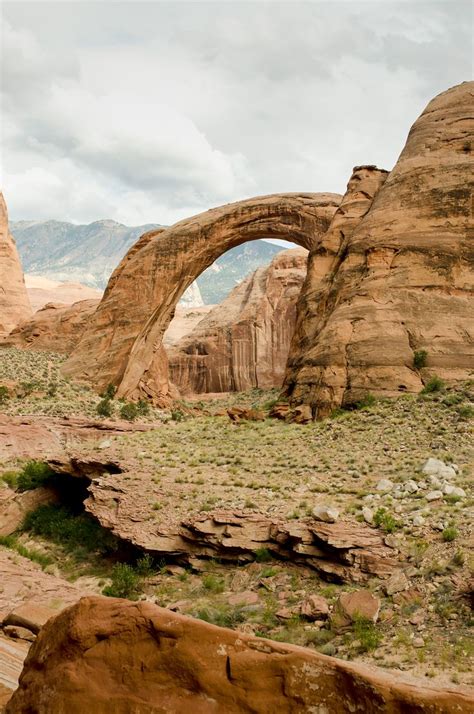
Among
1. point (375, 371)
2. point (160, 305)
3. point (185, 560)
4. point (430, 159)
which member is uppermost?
point (430, 159)

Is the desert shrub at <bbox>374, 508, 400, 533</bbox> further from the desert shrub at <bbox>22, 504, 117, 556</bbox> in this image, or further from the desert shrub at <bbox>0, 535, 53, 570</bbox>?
the desert shrub at <bbox>0, 535, 53, 570</bbox>

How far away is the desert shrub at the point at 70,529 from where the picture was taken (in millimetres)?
14828

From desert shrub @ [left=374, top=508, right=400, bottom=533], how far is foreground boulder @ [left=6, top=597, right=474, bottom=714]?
21.8 ft

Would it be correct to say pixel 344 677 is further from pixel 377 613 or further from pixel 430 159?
pixel 430 159

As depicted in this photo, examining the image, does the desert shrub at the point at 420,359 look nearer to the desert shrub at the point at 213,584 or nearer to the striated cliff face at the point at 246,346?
the desert shrub at the point at 213,584

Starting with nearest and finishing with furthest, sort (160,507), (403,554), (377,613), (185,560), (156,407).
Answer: (377,613)
(403,554)
(185,560)
(160,507)
(156,407)

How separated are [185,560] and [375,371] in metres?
10.1

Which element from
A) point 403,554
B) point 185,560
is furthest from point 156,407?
point 403,554

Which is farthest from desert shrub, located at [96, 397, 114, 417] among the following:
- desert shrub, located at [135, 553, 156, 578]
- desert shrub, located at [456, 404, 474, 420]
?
desert shrub, located at [456, 404, 474, 420]

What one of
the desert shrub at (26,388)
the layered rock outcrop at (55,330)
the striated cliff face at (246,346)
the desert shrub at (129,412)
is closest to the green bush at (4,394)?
the desert shrub at (26,388)

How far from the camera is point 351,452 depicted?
1580 cm

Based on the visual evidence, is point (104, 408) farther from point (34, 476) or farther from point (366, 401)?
point (366, 401)

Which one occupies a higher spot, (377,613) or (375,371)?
(375,371)

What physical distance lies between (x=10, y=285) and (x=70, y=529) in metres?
39.5
